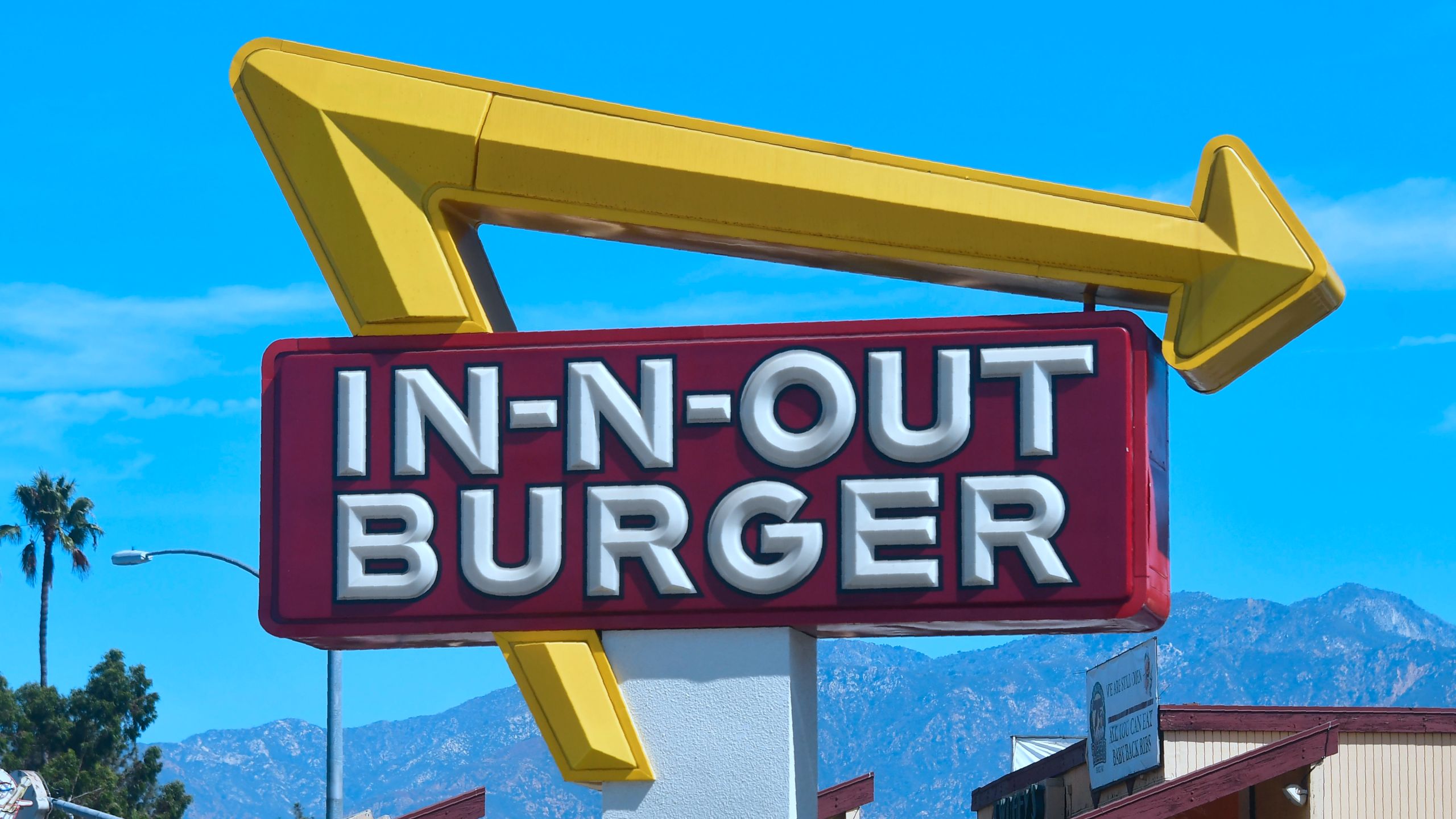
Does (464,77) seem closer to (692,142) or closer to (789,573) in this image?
(692,142)

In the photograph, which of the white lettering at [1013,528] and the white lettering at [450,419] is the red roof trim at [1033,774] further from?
the white lettering at [450,419]

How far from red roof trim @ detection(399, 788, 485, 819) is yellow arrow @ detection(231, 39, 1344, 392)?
30.6 ft

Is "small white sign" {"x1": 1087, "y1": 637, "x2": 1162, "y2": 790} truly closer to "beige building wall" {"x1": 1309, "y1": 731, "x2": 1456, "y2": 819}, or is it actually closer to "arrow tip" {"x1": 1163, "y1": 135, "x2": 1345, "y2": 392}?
"beige building wall" {"x1": 1309, "y1": 731, "x2": 1456, "y2": 819}

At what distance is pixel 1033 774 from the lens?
31.5m

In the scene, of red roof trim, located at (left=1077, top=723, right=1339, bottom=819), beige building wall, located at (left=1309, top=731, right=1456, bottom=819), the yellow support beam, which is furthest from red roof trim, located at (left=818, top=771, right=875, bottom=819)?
the yellow support beam

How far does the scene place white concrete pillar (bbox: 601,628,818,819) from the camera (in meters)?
12.5

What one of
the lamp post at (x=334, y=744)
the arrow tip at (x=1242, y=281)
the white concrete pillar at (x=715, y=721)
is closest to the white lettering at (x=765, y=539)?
the white concrete pillar at (x=715, y=721)

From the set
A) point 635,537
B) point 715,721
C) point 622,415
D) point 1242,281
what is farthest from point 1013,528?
point 622,415

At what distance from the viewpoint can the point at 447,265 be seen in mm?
13422

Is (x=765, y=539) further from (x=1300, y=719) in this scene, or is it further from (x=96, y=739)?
(x=96, y=739)

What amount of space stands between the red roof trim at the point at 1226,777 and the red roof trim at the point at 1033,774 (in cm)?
606

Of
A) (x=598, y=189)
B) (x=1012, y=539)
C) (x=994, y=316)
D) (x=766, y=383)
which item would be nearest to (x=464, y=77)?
(x=598, y=189)

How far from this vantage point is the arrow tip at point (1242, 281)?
12.5 meters

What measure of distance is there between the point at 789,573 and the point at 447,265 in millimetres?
3357
